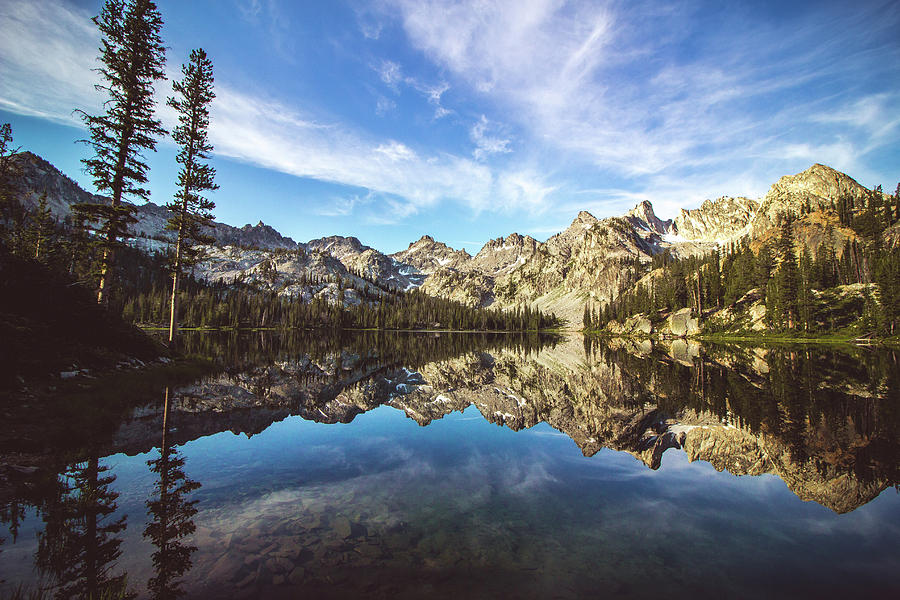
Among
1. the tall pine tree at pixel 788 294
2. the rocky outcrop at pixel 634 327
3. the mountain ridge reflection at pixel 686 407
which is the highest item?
the tall pine tree at pixel 788 294

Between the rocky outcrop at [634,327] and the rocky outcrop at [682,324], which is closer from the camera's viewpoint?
the rocky outcrop at [682,324]

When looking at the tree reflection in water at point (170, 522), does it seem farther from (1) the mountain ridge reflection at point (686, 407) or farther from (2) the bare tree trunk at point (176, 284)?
(2) the bare tree trunk at point (176, 284)

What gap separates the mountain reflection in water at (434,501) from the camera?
6023 millimetres

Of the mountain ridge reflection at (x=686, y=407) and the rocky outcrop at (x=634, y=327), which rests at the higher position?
the rocky outcrop at (x=634, y=327)

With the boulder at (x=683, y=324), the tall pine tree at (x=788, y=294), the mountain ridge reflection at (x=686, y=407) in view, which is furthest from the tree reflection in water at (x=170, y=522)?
the boulder at (x=683, y=324)

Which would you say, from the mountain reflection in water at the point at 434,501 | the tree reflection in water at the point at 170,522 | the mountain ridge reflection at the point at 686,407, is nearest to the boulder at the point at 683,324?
the mountain ridge reflection at the point at 686,407

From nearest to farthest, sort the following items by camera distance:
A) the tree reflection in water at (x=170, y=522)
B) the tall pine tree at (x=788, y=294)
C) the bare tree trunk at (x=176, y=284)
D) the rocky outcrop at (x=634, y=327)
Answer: the tree reflection in water at (x=170, y=522) → the bare tree trunk at (x=176, y=284) → the tall pine tree at (x=788, y=294) → the rocky outcrop at (x=634, y=327)

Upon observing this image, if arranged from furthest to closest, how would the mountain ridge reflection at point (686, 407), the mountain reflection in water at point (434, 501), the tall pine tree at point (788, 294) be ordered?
the tall pine tree at point (788, 294)
the mountain ridge reflection at point (686, 407)
the mountain reflection in water at point (434, 501)

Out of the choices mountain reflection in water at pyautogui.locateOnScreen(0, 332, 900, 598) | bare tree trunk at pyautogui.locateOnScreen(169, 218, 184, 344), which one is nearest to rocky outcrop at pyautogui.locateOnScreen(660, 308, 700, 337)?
mountain reflection in water at pyautogui.locateOnScreen(0, 332, 900, 598)

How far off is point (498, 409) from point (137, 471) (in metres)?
17.1

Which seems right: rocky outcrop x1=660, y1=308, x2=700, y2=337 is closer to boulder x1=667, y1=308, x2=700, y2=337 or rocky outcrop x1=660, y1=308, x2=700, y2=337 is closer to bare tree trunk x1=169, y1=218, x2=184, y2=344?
boulder x1=667, y1=308, x2=700, y2=337

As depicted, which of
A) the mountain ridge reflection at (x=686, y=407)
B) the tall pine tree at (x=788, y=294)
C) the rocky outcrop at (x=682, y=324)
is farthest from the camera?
the rocky outcrop at (x=682, y=324)

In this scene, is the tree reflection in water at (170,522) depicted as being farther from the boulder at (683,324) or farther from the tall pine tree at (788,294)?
the boulder at (683,324)

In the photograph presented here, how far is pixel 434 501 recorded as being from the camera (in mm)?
9273
